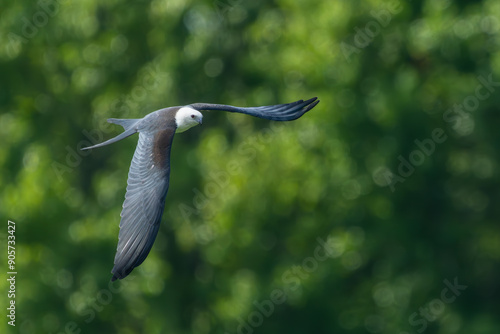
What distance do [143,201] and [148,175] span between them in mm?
356

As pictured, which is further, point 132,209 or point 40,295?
point 40,295

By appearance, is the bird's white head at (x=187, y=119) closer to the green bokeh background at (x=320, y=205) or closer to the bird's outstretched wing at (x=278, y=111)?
the bird's outstretched wing at (x=278, y=111)

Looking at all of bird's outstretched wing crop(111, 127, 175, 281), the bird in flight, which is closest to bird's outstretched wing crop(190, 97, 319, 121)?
the bird in flight

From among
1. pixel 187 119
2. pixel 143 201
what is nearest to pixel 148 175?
pixel 143 201

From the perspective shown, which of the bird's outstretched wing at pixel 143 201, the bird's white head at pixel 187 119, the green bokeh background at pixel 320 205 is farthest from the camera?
the green bokeh background at pixel 320 205

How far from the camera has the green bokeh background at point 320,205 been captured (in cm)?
1817

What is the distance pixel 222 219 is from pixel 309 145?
6.58ft

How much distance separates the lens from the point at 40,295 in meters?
18.6

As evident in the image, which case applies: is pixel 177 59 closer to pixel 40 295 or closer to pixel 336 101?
pixel 336 101

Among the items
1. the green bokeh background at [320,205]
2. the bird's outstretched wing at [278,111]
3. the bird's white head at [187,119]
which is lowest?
the green bokeh background at [320,205]

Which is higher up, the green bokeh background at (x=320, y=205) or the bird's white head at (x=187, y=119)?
the bird's white head at (x=187, y=119)

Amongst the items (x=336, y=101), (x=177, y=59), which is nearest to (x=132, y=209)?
(x=336, y=101)

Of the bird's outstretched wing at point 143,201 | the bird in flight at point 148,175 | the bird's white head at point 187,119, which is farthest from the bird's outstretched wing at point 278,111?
the bird's outstretched wing at point 143,201

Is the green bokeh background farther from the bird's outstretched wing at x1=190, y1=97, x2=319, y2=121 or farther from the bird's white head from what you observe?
the bird's white head
